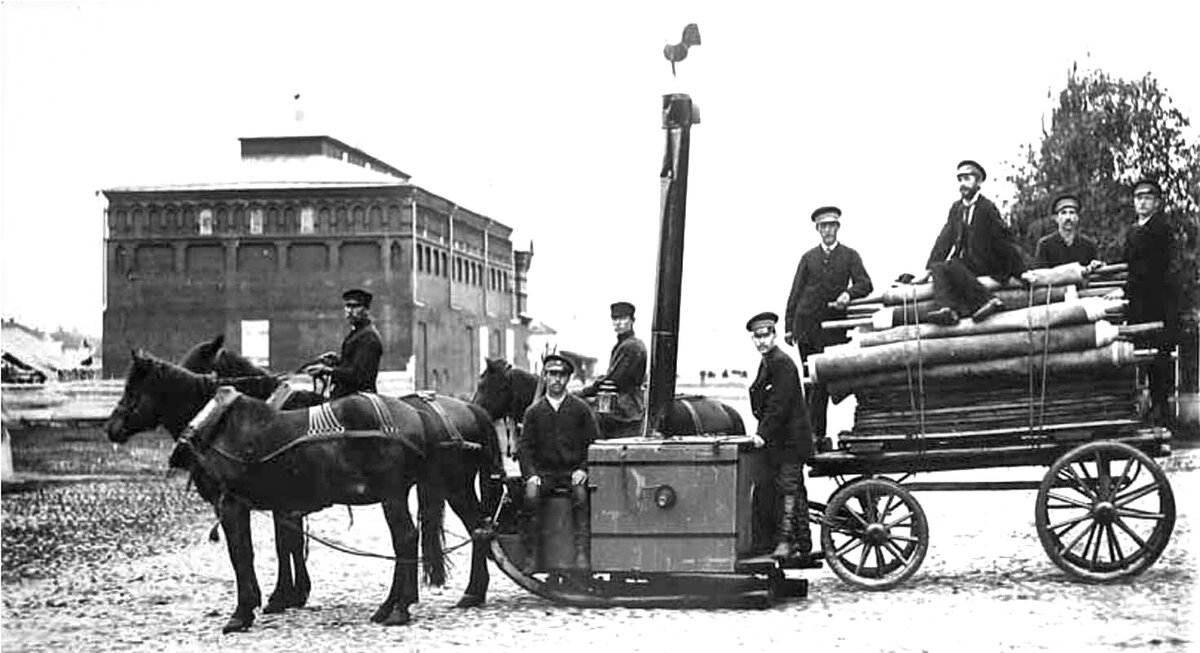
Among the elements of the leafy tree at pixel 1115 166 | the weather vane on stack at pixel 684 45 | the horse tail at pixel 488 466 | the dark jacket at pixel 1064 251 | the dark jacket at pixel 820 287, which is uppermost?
the weather vane on stack at pixel 684 45

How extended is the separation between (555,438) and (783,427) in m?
1.41

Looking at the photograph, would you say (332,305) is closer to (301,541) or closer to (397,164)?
(397,164)

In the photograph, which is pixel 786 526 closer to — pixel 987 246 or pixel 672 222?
pixel 672 222

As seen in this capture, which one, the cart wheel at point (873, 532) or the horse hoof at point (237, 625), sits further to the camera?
the cart wheel at point (873, 532)

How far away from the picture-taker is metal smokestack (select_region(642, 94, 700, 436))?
316 inches

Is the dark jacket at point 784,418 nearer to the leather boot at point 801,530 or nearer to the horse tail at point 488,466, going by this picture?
the leather boot at point 801,530

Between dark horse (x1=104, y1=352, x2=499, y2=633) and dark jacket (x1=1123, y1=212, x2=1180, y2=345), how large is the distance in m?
4.31

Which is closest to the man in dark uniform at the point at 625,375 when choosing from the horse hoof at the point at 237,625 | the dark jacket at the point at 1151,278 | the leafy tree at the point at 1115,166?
the horse hoof at the point at 237,625

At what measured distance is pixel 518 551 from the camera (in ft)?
27.7

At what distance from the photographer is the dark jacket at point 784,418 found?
325 inches

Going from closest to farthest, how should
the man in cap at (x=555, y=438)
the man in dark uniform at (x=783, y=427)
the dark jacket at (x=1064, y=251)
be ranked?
1. the man in dark uniform at (x=783, y=427)
2. the man in cap at (x=555, y=438)
3. the dark jacket at (x=1064, y=251)

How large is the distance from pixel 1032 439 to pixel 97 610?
593 centimetres

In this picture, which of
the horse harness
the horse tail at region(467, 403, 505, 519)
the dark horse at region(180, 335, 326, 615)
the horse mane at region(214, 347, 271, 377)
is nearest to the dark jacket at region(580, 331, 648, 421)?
the horse tail at region(467, 403, 505, 519)

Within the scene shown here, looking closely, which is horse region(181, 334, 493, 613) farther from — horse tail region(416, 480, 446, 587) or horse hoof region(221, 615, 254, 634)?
horse hoof region(221, 615, 254, 634)
